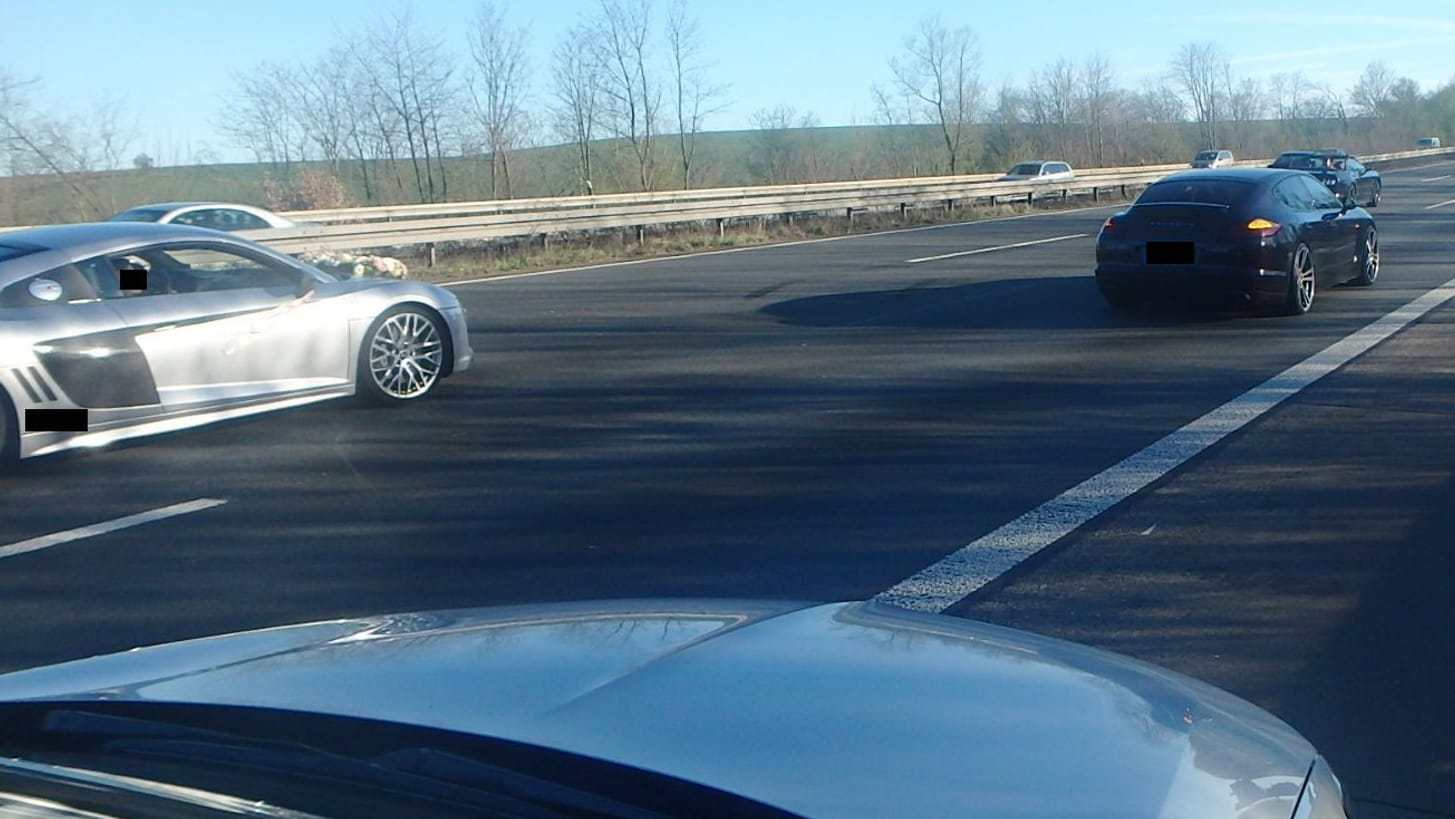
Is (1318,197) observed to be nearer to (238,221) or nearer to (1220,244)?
(1220,244)

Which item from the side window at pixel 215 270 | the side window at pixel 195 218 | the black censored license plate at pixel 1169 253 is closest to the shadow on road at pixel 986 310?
the black censored license plate at pixel 1169 253

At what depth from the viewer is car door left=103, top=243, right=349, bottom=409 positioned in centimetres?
912

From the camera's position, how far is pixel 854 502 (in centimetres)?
760

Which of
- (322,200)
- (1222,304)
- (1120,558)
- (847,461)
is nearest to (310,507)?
(847,461)

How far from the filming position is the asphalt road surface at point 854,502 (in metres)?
5.57

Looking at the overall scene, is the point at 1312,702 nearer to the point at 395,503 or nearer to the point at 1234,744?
the point at 1234,744

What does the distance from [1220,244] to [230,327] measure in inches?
365

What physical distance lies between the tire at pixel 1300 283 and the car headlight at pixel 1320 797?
13117mm

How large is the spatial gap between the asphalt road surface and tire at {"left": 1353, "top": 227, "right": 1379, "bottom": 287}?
295 cm

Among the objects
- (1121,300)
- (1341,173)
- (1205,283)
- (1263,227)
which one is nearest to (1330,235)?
(1263,227)

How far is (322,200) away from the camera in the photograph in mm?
36031

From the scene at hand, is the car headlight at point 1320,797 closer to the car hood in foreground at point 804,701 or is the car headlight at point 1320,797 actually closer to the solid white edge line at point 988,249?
the car hood in foreground at point 804,701

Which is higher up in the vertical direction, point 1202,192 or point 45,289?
point 1202,192

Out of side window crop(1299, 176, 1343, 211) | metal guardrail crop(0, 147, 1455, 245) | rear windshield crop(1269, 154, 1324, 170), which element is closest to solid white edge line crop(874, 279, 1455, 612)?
side window crop(1299, 176, 1343, 211)
